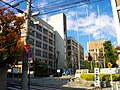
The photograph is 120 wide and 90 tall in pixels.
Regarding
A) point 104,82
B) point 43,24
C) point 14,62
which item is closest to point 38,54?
point 43,24

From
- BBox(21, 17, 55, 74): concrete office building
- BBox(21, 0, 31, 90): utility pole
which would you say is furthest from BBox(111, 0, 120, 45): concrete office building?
BBox(21, 17, 55, 74): concrete office building

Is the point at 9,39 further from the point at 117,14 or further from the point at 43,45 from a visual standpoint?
the point at 43,45

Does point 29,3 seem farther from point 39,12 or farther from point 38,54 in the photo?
point 38,54

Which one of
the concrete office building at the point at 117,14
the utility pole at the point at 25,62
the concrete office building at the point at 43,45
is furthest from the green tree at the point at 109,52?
the concrete office building at the point at 117,14

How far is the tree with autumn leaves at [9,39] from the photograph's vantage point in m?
14.2

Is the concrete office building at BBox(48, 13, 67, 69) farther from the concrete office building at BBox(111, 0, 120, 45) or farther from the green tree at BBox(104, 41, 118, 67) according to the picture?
the concrete office building at BBox(111, 0, 120, 45)

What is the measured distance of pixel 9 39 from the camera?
47.3ft

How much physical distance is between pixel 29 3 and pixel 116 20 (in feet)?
19.8

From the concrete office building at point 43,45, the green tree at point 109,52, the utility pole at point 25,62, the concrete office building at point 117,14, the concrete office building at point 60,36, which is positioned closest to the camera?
the concrete office building at point 117,14

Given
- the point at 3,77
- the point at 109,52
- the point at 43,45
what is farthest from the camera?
the point at 43,45

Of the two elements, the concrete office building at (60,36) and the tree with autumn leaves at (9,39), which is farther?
the concrete office building at (60,36)

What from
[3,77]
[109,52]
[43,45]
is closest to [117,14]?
[3,77]

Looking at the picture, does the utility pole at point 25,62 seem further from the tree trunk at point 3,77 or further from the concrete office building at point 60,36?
the concrete office building at point 60,36

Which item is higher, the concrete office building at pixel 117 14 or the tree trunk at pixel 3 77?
the concrete office building at pixel 117 14
